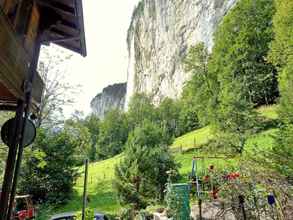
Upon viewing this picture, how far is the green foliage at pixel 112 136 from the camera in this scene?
42.1 meters

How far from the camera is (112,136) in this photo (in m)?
44.1

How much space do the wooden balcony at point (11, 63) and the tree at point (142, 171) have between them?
8819 mm

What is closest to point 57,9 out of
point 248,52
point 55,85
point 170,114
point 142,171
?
point 142,171

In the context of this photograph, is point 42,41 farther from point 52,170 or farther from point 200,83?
point 200,83

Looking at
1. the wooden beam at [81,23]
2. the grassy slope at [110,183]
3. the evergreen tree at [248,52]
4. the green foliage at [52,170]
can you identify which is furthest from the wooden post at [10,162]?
the evergreen tree at [248,52]

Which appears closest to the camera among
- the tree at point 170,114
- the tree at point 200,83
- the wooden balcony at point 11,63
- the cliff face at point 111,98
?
the wooden balcony at point 11,63

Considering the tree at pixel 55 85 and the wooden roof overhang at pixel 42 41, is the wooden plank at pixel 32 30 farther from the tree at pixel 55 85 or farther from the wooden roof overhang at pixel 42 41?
the tree at pixel 55 85

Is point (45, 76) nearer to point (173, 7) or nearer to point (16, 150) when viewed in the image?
point (16, 150)

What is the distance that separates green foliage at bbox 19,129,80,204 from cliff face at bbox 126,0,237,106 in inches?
1025

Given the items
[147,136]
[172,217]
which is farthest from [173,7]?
[172,217]

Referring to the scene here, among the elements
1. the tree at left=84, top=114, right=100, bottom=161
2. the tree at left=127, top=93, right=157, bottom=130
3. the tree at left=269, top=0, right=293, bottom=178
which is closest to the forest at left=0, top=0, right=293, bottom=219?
the tree at left=269, top=0, right=293, bottom=178

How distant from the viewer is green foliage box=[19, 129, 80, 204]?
15.4m

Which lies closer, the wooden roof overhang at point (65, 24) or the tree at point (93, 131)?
the wooden roof overhang at point (65, 24)

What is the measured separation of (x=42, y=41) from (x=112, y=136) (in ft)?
131
